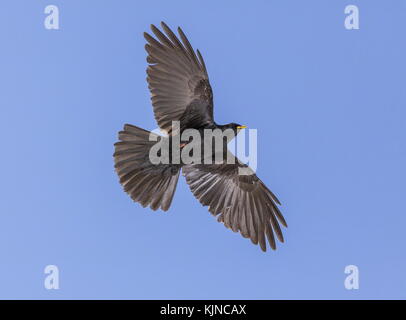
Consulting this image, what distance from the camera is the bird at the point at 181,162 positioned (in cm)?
1200

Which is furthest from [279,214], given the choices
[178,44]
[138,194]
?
[178,44]

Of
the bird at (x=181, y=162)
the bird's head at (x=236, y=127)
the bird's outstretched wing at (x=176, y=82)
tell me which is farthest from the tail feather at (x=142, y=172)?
the bird's head at (x=236, y=127)

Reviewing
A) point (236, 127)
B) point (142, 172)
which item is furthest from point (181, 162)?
point (236, 127)

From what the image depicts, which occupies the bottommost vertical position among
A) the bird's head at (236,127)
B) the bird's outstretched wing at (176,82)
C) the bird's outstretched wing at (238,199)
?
the bird's outstretched wing at (238,199)

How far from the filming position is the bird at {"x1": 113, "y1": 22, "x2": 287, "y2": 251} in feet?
39.4

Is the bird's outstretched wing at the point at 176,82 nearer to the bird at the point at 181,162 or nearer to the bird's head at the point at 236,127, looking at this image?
the bird at the point at 181,162

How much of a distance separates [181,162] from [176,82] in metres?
1.31

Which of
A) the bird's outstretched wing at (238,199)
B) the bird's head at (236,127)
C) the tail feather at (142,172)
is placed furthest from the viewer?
the bird's outstretched wing at (238,199)

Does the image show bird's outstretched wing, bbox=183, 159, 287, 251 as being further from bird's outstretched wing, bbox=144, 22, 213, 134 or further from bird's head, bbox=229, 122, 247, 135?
bird's outstretched wing, bbox=144, 22, 213, 134

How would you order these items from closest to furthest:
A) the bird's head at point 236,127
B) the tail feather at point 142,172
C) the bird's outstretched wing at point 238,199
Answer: the tail feather at point 142,172, the bird's head at point 236,127, the bird's outstretched wing at point 238,199

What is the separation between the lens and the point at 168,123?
12.2 metres

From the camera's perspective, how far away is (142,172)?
1230cm

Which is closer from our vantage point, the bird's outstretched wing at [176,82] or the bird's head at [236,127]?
the bird's outstretched wing at [176,82]

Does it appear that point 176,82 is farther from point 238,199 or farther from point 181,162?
point 238,199
